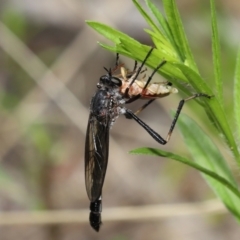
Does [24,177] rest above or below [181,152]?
below

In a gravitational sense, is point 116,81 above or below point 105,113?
above

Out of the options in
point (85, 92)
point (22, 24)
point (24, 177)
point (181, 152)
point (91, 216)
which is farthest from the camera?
point (85, 92)

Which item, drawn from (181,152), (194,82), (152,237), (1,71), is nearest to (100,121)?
(194,82)

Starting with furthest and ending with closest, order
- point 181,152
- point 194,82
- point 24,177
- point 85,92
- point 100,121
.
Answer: point 85,92 < point 24,177 < point 181,152 < point 100,121 < point 194,82

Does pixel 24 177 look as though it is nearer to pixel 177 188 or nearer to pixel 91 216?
pixel 177 188

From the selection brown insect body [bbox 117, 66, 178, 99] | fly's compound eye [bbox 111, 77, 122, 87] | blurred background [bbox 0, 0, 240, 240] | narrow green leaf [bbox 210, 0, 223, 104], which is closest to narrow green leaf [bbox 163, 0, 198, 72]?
narrow green leaf [bbox 210, 0, 223, 104]

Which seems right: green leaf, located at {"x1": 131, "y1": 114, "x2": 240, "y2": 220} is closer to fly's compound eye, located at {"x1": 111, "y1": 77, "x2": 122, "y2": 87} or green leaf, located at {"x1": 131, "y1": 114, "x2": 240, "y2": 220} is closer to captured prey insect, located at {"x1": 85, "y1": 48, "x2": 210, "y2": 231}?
captured prey insect, located at {"x1": 85, "y1": 48, "x2": 210, "y2": 231}

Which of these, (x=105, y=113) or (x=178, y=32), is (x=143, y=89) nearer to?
(x=105, y=113)

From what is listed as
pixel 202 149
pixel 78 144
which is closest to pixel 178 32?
pixel 202 149
